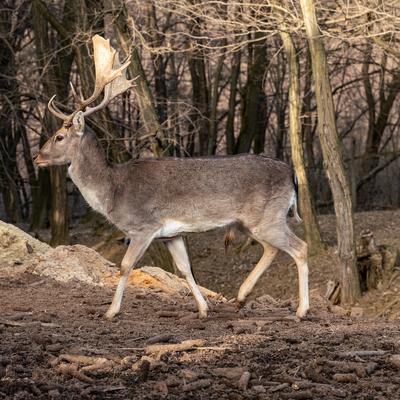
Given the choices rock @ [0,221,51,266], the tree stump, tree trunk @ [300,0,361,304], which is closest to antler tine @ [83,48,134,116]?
Answer: rock @ [0,221,51,266]

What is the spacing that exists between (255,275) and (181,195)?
1197 mm

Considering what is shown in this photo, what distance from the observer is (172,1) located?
15594mm

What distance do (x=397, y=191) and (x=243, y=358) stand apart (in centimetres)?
2229

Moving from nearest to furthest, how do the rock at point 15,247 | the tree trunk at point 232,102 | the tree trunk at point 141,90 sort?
the rock at point 15,247
the tree trunk at point 141,90
the tree trunk at point 232,102

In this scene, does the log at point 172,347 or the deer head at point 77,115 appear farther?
the deer head at point 77,115

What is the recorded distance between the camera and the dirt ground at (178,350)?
6.40m

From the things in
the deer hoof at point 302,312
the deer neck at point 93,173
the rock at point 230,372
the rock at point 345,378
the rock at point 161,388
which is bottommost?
the deer hoof at point 302,312

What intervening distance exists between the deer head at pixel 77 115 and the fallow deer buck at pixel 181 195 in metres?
0.01

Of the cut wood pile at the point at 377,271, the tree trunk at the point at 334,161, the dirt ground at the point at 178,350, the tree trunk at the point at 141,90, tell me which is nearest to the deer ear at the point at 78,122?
the dirt ground at the point at 178,350

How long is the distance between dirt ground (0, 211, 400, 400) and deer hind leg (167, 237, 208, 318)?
0.17 metres

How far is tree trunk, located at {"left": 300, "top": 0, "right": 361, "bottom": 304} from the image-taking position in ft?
46.9

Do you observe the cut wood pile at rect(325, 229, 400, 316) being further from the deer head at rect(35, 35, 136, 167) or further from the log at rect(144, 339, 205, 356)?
the log at rect(144, 339, 205, 356)

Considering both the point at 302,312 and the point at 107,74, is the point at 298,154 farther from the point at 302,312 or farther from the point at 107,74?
the point at 302,312

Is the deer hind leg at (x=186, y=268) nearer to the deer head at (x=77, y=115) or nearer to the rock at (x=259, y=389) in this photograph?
the deer head at (x=77, y=115)
